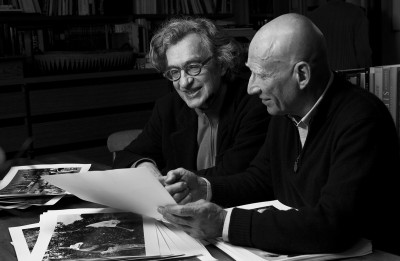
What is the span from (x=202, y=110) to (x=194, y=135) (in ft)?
0.30

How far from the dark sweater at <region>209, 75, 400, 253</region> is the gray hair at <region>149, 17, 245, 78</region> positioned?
1.92 feet

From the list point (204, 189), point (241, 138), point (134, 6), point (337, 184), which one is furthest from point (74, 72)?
point (337, 184)

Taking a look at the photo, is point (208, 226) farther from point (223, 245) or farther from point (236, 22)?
point (236, 22)

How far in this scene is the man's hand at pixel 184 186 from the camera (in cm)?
142

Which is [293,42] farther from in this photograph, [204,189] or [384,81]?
[384,81]

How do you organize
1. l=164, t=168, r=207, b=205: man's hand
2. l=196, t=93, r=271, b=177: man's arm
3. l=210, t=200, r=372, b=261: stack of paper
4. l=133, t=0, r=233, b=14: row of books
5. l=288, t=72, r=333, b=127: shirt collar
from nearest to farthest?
l=210, t=200, r=372, b=261: stack of paper, l=288, t=72, r=333, b=127: shirt collar, l=164, t=168, r=207, b=205: man's hand, l=196, t=93, r=271, b=177: man's arm, l=133, t=0, r=233, b=14: row of books

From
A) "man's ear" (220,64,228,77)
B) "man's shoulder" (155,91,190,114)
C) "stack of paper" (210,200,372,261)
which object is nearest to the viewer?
"stack of paper" (210,200,372,261)

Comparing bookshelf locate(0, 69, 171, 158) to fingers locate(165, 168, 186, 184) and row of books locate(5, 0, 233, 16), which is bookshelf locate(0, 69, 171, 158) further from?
fingers locate(165, 168, 186, 184)

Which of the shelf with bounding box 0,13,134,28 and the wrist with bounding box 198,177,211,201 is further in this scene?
the shelf with bounding box 0,13,134,28

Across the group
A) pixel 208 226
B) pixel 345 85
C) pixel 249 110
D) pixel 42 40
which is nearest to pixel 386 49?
pixel 42 40

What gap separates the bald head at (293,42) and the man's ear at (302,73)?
1 centimetres

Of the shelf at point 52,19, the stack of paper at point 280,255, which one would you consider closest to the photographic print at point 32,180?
the stack of paper at point 280,255

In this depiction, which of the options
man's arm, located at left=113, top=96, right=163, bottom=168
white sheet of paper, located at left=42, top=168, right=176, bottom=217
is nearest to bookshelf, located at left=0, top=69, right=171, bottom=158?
man's arm, located at left=113, top=96, right=163, bottom=168

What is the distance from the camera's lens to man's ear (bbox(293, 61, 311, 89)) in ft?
4.03
